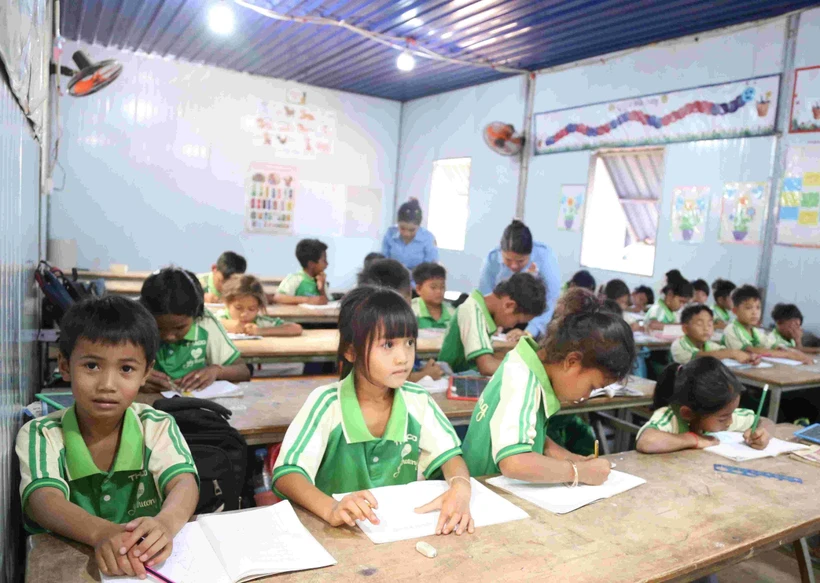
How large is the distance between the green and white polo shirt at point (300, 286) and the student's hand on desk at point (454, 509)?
363 cm

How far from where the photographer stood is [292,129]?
796 centimetres

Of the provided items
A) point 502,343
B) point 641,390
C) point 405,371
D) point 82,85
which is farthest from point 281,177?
point 405,371

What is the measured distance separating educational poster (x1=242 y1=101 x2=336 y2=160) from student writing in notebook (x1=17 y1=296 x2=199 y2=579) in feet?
22.1

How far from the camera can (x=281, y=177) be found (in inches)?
313

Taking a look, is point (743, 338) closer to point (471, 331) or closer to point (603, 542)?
point (471, 331)

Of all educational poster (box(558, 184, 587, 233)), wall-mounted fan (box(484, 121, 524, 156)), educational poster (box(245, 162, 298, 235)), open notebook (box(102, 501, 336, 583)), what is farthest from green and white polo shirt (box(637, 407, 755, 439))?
educational poster (box(245, 162, 298, 235))

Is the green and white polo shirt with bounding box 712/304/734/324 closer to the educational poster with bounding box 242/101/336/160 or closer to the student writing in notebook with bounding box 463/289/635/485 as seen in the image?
the student writing in notebook with bounding box 463/289/635/485

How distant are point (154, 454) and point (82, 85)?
4.01 m

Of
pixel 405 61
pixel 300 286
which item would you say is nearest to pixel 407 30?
pixel 405 61

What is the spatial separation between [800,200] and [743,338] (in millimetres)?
1193

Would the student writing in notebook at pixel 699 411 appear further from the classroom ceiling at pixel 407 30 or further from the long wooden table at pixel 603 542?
the classroom ceiling at pixel 407 30

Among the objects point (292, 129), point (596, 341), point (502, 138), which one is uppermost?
point (292, 129)

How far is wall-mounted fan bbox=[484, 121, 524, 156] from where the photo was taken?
21.4 feet

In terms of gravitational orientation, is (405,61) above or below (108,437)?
above
